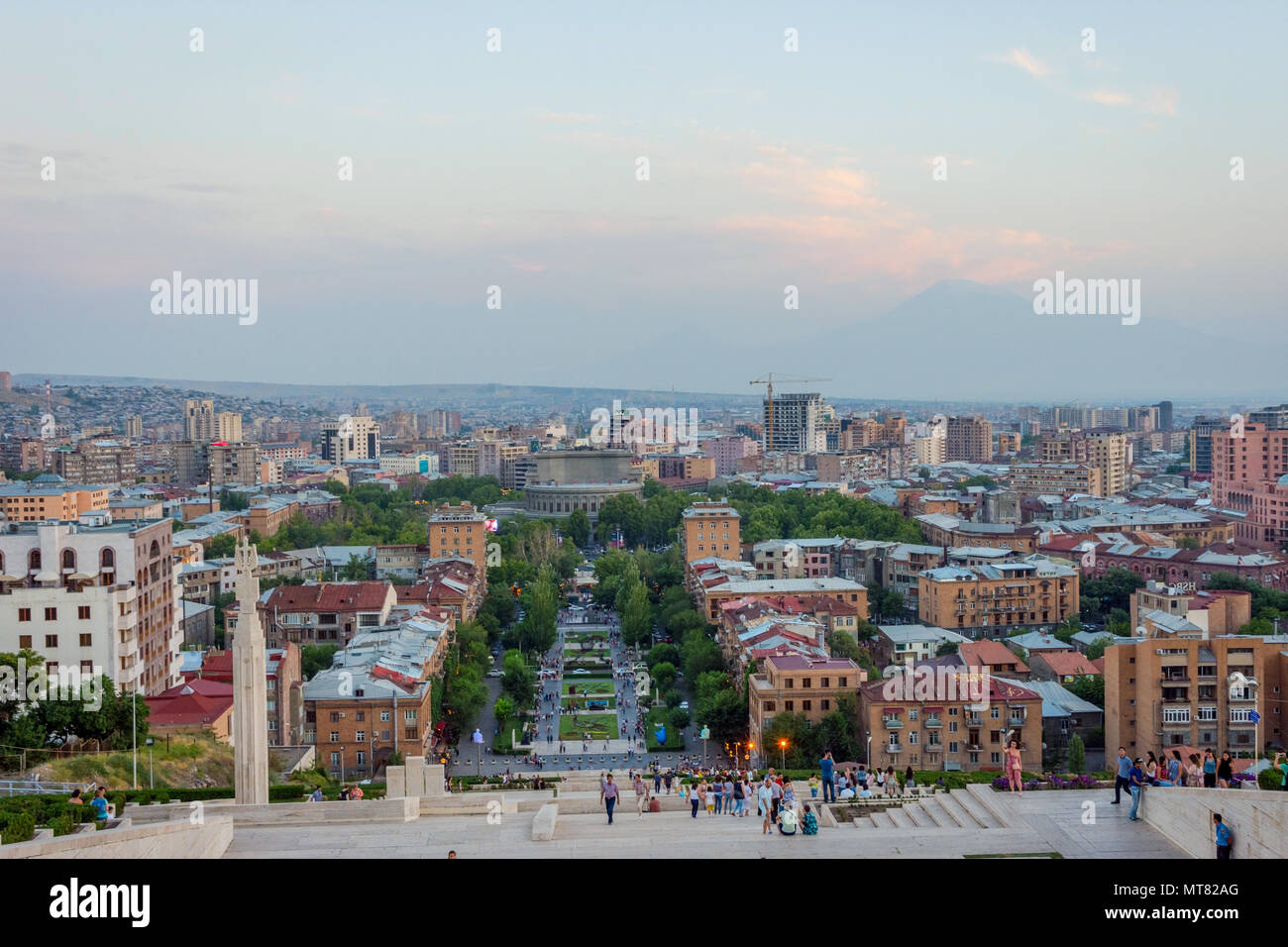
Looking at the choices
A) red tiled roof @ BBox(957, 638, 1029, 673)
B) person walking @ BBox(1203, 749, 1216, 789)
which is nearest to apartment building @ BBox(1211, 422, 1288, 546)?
red tiled roof @ BBox(957, 638, 1029, 673)

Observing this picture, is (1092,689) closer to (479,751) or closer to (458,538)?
(479,751)

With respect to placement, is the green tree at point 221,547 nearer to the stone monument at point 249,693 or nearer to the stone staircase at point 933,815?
the stone monument at point 249,693

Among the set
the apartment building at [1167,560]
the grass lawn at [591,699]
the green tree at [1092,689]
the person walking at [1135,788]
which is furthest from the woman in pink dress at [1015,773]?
the apartment building at [1167,560]

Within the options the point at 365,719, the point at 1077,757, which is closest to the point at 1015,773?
the point at 1077,757

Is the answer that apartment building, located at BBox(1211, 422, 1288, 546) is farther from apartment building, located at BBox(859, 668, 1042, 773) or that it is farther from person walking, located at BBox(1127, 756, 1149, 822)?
person walking, located at BBox(1127, 756, 1149, 822)

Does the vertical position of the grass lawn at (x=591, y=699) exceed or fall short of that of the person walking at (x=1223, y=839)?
it falls short

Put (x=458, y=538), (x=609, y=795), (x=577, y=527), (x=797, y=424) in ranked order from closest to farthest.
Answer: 1. (x=609, y=795)
2. (x=458, y=538)
3. (x=577, y=527)
4. (x=797, y=424)
